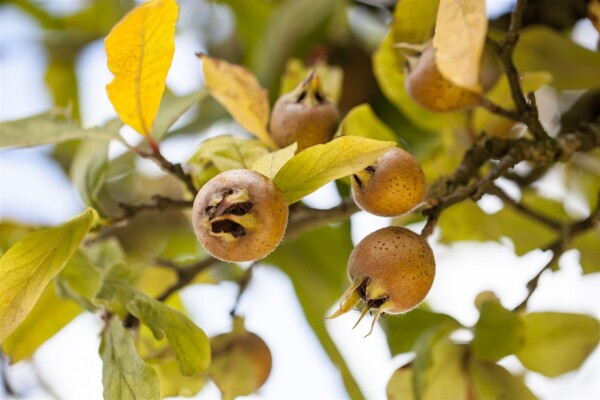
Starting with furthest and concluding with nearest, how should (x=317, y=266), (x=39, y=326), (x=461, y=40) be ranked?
(x=317, y=266) → (x=39, y=326) → (x=461, y=40)

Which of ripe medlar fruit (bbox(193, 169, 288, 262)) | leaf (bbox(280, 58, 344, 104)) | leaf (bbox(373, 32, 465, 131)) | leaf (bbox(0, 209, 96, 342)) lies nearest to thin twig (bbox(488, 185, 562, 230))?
leaf (bbox(373, 32, 465, 131))

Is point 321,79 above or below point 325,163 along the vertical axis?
below

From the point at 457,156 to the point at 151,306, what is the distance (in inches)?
21.5

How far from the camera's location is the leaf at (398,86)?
1006 millimetres

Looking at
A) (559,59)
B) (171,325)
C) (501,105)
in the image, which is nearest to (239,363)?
(171,325)

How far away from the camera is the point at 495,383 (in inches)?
38.4

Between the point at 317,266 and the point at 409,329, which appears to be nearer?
the point at 409,329

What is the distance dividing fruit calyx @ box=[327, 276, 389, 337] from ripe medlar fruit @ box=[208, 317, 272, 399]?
283 millimetres

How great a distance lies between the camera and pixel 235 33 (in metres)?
1.91

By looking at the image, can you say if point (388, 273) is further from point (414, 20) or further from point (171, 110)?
point (171, 110)

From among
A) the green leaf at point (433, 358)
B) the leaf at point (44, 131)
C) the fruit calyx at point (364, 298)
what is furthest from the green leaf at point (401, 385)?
the leaf at point (44, 131)

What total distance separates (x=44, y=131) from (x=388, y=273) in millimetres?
518

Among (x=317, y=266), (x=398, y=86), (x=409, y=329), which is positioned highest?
(x=398, y=86)

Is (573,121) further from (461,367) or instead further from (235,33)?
(235,33)
